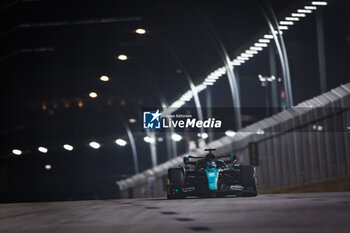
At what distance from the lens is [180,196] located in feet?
61.8

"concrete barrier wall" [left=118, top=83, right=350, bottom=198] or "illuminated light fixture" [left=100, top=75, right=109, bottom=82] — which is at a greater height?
"illuminated light fixture" [left=100, top=75, right=109, bottom=82]

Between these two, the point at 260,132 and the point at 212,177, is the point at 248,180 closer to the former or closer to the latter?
the point at 212,177

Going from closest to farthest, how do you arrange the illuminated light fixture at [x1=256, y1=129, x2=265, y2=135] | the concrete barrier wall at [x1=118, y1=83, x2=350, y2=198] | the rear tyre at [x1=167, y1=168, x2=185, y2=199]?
the rear tyre at [x1=167, y1=168, x2=185, y2=199] < the concrete barrier wall at [x1=118, y1=83, x2=350, y2=198] < the illuminated light fixture at [x1=256, y1=129, x2=265, y2=135]

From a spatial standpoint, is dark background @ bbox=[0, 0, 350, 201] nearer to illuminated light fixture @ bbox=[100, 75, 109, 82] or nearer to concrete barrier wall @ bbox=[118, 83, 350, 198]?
illuminated light fixture @ bbox=[100, 75, 109, 82]

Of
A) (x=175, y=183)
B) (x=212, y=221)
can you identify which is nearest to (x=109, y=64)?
(x=175, y=183)

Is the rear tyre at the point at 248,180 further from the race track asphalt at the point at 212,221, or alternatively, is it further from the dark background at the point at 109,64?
the dark background at the point at 109,64

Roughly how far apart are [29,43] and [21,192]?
39093 millimetres

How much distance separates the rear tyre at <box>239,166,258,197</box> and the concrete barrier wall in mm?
4455

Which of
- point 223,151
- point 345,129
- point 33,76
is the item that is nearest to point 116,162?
point 33,76

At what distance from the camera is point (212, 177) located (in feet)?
59.4

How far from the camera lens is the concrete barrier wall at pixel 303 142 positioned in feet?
72.6

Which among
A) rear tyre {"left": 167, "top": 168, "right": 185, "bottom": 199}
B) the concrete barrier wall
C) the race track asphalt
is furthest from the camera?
the concrete barrier wall

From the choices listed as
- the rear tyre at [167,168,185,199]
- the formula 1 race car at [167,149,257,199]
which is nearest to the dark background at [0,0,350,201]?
the formula 1 race car at [167,149,257,199]

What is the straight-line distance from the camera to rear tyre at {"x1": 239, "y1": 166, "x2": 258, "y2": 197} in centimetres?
1800
